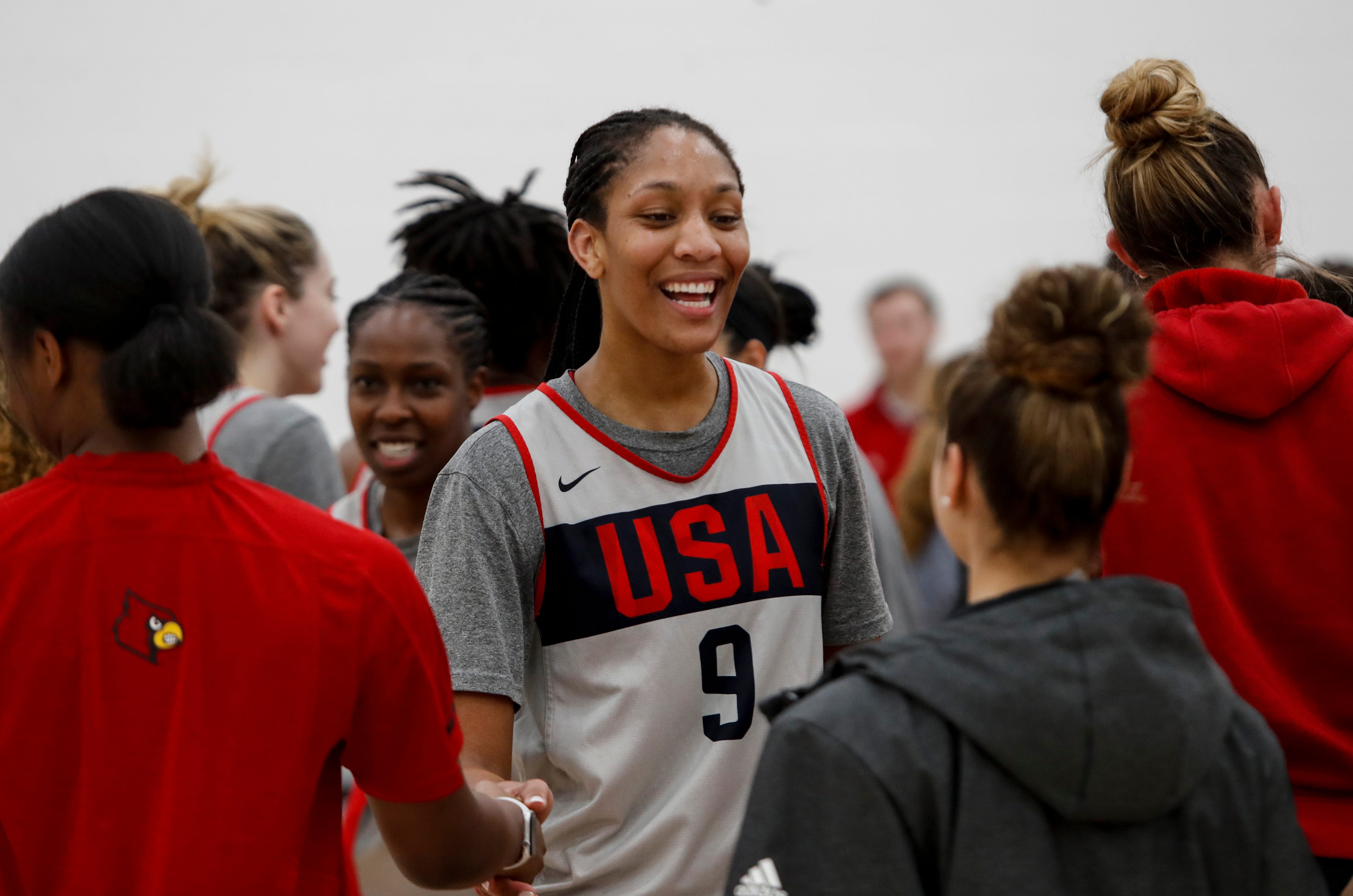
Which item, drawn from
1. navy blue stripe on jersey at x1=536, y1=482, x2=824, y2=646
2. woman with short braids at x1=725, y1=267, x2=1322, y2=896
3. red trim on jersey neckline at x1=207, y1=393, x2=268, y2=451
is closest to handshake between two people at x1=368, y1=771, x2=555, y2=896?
navy blue stripe on jersey at x1=536, y1=482, x2=824, y2=646

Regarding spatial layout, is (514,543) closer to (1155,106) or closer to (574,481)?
(574,481)

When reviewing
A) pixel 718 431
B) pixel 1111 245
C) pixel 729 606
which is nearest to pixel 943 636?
pixel 729 606

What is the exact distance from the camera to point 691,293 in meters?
2.02

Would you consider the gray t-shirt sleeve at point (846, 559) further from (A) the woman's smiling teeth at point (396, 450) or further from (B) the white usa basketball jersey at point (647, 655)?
(A) the woman's smiling teeth at point (396, 450)

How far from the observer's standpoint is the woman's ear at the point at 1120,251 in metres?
2.05

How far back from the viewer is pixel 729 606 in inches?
75.9

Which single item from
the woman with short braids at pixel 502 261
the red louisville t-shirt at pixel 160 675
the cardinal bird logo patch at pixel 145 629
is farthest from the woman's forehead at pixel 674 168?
the woman with short braids at pixel 502 261

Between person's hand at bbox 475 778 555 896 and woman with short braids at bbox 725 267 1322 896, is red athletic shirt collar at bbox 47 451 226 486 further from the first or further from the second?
woman with short braids at bbox 725 267 1322 896

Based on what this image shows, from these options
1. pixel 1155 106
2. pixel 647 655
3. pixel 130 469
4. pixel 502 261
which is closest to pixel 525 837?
pixel 647 655

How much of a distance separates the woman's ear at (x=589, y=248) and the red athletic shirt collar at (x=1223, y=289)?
817 millimetres

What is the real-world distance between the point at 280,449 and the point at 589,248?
1439mm

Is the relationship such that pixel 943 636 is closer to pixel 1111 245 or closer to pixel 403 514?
pixel 1111 245

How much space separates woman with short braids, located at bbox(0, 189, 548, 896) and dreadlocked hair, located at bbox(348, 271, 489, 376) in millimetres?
1553

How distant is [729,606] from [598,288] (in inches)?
24.8
